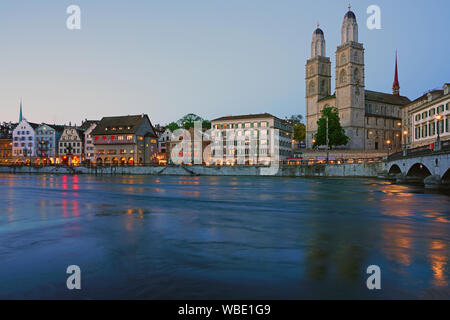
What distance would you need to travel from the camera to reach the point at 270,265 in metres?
8.47

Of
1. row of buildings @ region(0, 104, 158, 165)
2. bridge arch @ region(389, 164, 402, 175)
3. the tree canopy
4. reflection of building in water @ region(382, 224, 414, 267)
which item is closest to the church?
the tree canopy

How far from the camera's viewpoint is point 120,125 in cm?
11675

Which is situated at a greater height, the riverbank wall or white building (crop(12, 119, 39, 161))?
white building (crop(12, 119, 39, 161))

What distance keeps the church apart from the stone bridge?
61.5 m

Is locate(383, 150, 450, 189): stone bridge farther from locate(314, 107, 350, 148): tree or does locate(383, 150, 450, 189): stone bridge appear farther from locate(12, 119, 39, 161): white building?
locate(12, 119, 39, 161): white building

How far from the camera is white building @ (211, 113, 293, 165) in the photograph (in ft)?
359

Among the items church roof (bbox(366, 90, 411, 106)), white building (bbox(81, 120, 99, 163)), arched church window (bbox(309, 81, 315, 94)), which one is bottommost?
white building (bbox(81, 120, 99, 163))

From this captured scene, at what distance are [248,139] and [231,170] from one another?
82.1 feet

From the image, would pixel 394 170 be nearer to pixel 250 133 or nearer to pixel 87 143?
pixel 250 133

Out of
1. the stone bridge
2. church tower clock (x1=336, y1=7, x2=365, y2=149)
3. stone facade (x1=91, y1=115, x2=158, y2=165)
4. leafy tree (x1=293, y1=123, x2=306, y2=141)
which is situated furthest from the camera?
leafy tree (x1=293, y1=123, x2=306, y2=141)

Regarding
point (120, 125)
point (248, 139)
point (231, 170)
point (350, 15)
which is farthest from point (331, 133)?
point (120, 125)
